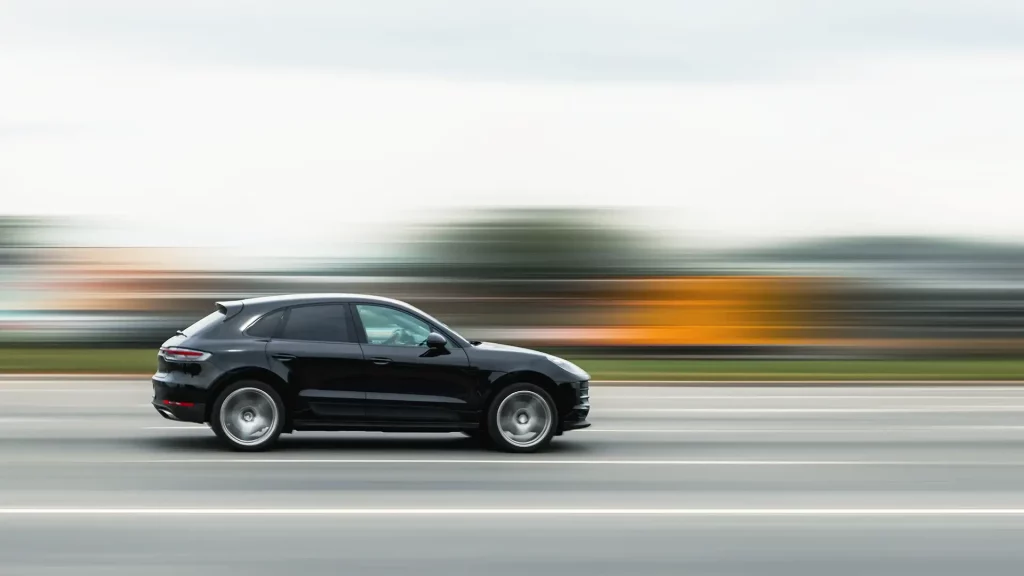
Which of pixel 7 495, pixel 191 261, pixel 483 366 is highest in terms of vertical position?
pixel 191 261

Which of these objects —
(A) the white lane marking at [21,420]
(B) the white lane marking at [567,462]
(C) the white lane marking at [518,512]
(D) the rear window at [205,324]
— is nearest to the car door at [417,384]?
(B) the white lane marking at [567,462]

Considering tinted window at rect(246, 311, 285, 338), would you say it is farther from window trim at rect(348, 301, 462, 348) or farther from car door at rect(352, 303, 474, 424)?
car door at rect(352, 303, 474, 424)

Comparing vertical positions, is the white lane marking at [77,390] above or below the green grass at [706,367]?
below

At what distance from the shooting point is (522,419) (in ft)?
40.3

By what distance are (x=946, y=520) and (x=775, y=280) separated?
→ 77.3 feet

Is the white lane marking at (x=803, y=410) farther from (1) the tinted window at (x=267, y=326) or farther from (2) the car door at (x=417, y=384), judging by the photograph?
(1) the tinted window at (x=267, y=326)

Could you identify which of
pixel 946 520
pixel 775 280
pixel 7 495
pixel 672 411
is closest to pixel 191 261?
pixel 775 280

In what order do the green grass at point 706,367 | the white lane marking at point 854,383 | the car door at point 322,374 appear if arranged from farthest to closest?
the green grass at point 706,367, the white lane marking at point 854,383, the car door at point 322,374

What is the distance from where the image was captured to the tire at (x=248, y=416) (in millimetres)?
11930

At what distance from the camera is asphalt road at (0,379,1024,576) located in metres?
7.33

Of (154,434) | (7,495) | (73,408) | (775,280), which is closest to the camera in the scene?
(7,495)

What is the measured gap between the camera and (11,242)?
33.9 metres

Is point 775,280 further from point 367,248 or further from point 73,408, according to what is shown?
point 73,408

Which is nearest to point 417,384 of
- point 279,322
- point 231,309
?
point 279,322
